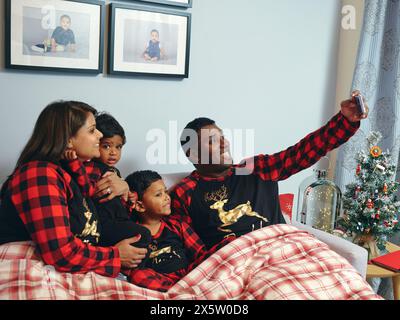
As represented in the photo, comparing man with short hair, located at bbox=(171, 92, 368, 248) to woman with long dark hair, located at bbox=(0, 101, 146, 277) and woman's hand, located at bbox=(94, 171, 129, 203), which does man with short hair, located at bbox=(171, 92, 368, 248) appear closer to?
woman's hand, located at bbox=(94, 171, 129, 203)

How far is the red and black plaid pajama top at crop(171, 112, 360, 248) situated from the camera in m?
2.09

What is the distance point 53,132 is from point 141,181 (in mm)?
442

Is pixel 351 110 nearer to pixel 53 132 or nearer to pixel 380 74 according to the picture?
pixel 380 74

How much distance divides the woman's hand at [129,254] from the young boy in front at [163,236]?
2.9 inches

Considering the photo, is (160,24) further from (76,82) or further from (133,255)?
(133,255)

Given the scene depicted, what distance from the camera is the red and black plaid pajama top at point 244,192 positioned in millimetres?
2094

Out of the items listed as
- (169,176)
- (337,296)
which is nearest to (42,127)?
(169,176)

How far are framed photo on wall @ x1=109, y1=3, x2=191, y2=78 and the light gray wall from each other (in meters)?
0.06

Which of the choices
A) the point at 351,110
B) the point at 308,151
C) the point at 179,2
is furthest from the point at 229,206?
the point at 179,2

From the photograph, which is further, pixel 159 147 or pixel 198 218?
pixel 159 147

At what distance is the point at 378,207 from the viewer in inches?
91.0
